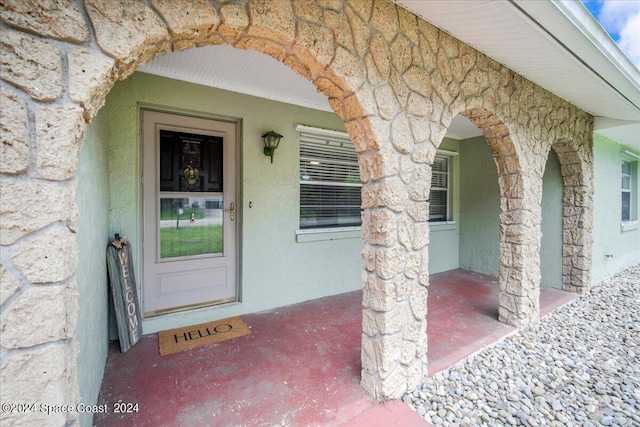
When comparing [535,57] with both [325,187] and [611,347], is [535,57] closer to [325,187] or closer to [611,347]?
[325,187]

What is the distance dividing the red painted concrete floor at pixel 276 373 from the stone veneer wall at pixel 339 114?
0.26 meters

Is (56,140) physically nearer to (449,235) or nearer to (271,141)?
(271,141)

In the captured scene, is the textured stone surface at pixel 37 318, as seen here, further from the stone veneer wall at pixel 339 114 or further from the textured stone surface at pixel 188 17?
the textured stone surface at pixel 188 17

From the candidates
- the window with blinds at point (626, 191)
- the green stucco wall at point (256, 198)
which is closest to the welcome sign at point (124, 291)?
the green stucco wall at point (256, 198)

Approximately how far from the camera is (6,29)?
0.91 m

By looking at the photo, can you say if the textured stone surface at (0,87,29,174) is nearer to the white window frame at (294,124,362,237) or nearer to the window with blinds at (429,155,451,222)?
the white window frame at (294,124,362,237)

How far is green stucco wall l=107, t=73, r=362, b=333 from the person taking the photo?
105 inches

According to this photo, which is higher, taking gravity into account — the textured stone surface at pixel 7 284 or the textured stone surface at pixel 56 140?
the textured stone surface at pixel 56 140

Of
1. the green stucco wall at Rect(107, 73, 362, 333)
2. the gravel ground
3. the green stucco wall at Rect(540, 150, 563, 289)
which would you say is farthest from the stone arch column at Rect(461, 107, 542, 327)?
the green stucco wall at Rect(107, 73, 362, 333)

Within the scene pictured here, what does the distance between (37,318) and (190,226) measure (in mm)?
2172

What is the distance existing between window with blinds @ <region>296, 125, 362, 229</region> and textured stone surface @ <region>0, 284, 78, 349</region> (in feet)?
9.36

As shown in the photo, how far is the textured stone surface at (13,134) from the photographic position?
90 centimetres

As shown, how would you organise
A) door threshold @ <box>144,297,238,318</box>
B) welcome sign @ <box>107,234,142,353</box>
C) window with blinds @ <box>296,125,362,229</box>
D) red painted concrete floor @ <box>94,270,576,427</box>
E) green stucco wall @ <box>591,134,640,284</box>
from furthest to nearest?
1. green stucco wall @ <box>591,134,640,284</box>
2. window with blinds @ <box>296,125,362,229</box>
3. door threshold @ <box>144,297,238,318</box>
4. welcome sign @ <box>107,234,142,353</box>
5. red painted concrete floor @ <box>94,270,576,427</box>

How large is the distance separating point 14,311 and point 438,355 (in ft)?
8.77
